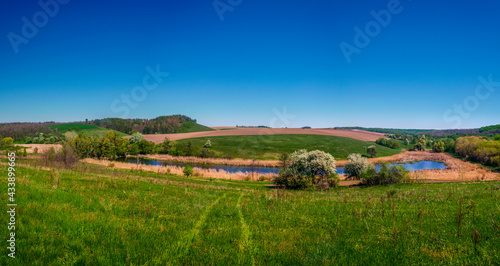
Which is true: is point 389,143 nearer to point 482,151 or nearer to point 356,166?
point 482,151

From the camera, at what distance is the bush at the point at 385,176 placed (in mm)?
34844

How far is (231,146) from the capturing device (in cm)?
10812

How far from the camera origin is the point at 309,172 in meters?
34.5

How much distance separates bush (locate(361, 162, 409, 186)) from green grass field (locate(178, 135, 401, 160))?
184 feet

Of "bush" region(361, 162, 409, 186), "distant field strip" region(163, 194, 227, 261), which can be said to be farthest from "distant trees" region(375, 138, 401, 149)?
"distant field strip" region(163, 194, 227, 261)

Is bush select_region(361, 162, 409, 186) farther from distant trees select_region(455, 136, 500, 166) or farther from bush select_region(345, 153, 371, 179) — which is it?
distant trees select_region(455, 136, 500, 166)

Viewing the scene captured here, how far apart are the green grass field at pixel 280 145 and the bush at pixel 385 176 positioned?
184 feet

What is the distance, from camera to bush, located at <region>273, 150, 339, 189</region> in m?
33.8

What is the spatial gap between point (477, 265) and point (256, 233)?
471 cm

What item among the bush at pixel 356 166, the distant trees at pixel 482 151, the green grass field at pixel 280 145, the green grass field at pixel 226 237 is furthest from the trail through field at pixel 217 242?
the distant trees at pixel 482 151

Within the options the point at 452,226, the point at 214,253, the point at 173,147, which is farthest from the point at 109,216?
the point at 173,147

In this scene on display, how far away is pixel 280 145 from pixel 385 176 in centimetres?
7541

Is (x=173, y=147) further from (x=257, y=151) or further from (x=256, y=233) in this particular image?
(x=256, y=233)

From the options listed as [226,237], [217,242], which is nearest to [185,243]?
[217,242]
